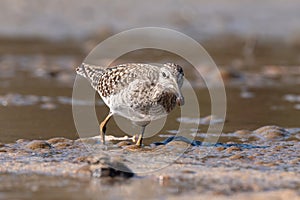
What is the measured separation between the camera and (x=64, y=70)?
561 inches

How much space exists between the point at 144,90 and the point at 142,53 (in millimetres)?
8882

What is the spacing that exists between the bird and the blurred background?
4.25 ft

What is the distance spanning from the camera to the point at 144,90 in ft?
25.7

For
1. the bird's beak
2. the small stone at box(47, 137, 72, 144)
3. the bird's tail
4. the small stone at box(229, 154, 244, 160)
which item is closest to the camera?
the bird's beak

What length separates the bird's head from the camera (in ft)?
25.1

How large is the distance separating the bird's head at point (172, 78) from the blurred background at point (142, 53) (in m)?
1.96

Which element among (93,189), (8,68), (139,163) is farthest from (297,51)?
(93,189)

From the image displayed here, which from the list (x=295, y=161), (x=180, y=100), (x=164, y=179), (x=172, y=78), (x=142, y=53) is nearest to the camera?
(x=164, y=179)

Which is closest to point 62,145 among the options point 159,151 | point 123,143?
point 123,143

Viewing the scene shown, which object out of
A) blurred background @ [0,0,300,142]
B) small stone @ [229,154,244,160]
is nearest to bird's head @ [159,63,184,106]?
small stone @ [229,154,244,160]

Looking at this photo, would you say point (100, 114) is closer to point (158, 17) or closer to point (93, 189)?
point (93, 189)

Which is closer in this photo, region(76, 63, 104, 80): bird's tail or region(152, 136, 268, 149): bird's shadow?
region(152, 136, 268, 149): bird's shadow

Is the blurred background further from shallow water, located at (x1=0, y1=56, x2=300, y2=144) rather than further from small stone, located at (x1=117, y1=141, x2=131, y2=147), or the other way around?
small stone, located at (x1=117, y1=141, x2=131, y2=147)

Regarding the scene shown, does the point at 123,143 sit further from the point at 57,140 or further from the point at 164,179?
the point at 164,179
